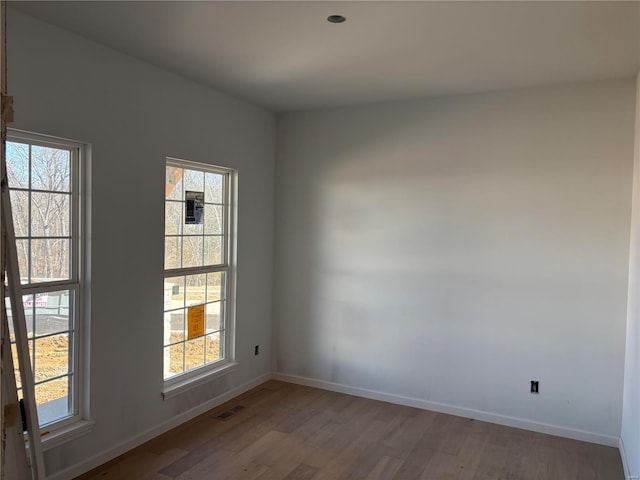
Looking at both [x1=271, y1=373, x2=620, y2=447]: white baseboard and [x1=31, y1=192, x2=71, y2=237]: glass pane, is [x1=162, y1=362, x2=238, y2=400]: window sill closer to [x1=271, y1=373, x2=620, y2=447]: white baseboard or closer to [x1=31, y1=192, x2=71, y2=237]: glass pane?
[x1=271, y1=373, x2=620, y2=447]: white baseboard

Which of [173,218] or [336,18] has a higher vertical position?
[336,18]

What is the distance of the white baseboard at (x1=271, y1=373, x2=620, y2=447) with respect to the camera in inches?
145

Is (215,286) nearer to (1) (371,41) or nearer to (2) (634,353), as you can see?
(1) (371,41)

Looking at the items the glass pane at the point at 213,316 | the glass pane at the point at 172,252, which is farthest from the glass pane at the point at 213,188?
the glass pane at the point at 213,316

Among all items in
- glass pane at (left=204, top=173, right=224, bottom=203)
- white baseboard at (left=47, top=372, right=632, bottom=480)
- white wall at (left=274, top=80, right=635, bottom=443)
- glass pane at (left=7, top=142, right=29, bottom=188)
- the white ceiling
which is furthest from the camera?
glass pane at (left=204, top=173, right=224, bottom=203)

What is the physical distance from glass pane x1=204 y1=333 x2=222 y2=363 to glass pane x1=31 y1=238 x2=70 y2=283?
5.03 feet

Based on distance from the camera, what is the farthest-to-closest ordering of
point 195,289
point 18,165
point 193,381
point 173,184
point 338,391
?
1. point 338,391
2. point 195,289
3. point 193,381
4. point 173,184
5. point 18,165

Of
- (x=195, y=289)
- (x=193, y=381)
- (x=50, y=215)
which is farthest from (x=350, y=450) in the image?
(x=50, y=215)

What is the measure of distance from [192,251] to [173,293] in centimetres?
39

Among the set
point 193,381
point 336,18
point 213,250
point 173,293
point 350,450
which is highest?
point 336,18

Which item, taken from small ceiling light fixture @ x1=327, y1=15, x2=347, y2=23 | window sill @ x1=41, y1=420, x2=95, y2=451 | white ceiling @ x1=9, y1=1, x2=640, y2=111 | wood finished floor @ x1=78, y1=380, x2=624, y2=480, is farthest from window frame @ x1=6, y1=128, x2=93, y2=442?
small ceiling light fixture @ x1=327, y1=15, x2=347, y2=23

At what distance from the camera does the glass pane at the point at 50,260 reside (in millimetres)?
2820

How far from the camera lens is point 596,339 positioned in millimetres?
3672

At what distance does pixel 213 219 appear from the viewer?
168 inches
